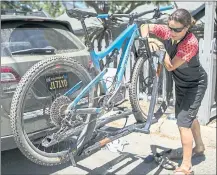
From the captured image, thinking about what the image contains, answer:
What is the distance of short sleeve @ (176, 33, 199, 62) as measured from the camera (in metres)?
3.42

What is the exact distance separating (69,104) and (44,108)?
0.32 meters

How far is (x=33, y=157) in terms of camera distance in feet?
9.54

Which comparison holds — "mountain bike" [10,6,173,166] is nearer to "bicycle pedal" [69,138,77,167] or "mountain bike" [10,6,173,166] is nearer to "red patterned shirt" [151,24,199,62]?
"bicycle pedal" [69,138,77,167]

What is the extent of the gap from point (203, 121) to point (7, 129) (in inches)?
141

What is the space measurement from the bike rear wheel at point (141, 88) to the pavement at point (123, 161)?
626 mm

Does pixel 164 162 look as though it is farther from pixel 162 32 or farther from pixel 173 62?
pixel 162 32

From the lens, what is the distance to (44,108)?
326 cm

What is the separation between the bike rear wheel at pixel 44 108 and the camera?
2831mm

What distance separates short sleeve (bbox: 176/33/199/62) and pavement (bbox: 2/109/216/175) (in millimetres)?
1482

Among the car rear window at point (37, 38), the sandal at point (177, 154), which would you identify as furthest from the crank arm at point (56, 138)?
the sandal at point (177, 154)

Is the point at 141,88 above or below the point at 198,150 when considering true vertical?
above

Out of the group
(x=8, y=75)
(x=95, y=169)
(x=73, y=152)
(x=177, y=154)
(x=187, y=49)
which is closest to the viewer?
(x=73, y=152)

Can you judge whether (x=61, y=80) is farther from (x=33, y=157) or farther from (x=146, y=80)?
(x=146, y=80)

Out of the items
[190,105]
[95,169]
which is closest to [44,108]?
[95,169]
